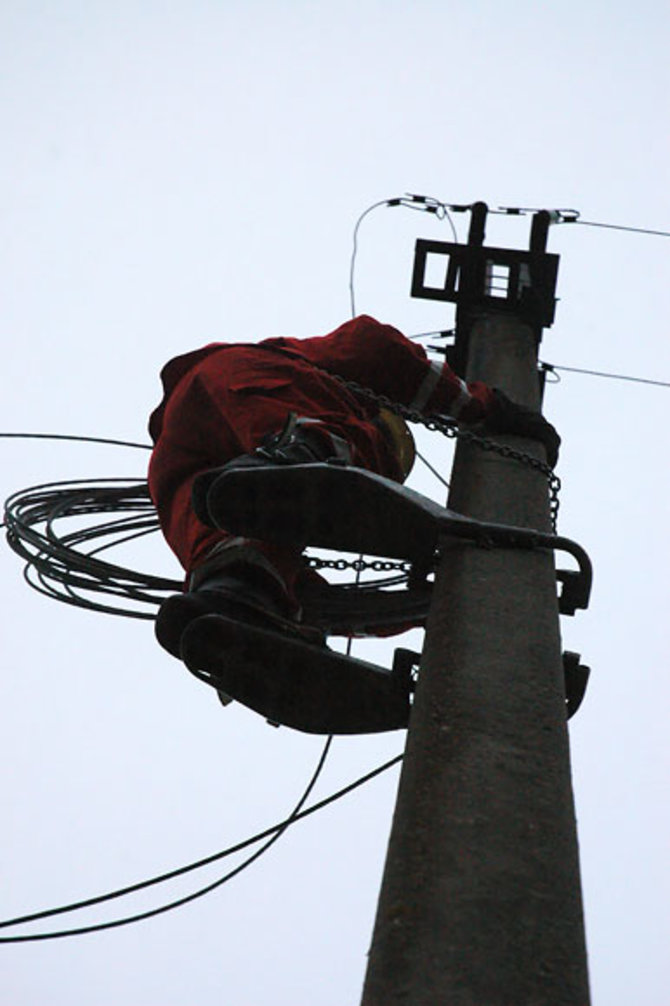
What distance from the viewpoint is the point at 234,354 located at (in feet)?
15.0

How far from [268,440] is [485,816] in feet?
5.43

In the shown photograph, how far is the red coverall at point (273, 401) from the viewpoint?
13.5ft

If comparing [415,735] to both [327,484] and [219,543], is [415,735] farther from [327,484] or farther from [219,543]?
[219,543]

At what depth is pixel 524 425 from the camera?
4.60 m

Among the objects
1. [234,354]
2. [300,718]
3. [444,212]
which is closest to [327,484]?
[300,718]

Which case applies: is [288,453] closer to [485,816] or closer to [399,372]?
[399,372]

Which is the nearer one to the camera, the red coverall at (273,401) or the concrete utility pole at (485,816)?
the concrete utility pole at (485,816)

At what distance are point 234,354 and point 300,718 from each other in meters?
1.47

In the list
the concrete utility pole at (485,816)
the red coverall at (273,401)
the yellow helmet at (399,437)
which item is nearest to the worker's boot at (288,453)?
the red coverall at (273,401)

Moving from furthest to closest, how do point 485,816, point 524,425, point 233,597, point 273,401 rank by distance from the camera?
point 524,425 < point 273,401 < point 233,597 < point 485,816

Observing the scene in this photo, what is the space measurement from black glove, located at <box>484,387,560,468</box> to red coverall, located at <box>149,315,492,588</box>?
0.07 metres

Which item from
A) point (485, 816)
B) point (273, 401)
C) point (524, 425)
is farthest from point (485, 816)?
point (524, 425)

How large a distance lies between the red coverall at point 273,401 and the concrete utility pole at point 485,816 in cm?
92

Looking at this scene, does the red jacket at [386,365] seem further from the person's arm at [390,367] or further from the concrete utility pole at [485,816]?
the concrete utility pole at [485,816]
